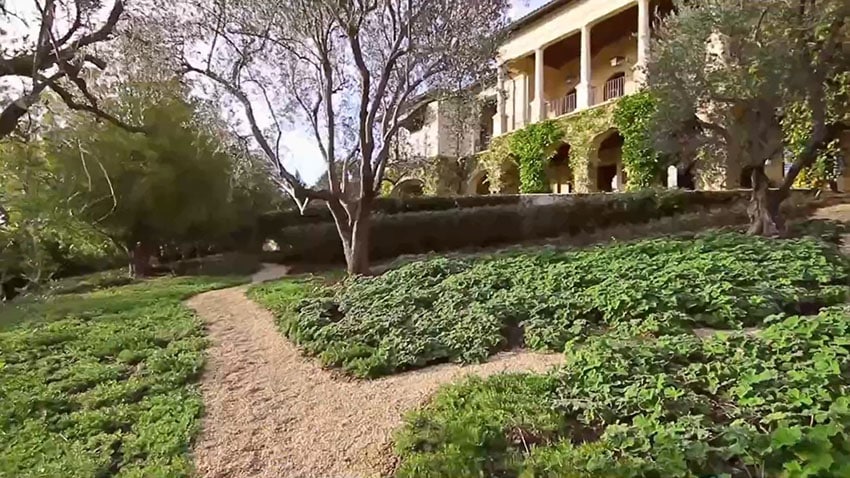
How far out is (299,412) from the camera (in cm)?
461

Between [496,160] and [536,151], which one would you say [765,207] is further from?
[496,160]

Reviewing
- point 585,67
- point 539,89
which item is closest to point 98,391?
point 585,67

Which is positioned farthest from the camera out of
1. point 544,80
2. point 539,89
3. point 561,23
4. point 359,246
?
point 544,80

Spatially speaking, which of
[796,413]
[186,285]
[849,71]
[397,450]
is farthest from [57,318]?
[849,71]

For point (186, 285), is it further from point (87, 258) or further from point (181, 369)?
point (181, 369)

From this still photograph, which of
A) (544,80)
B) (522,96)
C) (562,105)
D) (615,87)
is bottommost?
(562,105)

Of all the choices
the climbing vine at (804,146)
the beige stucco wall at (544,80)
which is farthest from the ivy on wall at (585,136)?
the climbing vine at (804,146)

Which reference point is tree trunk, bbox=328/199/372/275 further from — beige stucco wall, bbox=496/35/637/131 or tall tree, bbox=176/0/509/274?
beige stucco wall, bbox=496/35/637/131

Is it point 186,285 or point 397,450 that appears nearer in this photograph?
point 397,450

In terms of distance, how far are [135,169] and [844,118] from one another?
1450 centimetres

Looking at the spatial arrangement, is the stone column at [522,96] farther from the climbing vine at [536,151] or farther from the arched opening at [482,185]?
the arched opening at [482,185]

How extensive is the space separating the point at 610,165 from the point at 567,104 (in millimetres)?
3430

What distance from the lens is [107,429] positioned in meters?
4.55

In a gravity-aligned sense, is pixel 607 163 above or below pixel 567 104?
below
